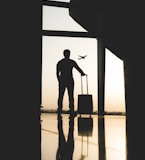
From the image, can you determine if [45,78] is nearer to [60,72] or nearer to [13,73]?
[60,72]

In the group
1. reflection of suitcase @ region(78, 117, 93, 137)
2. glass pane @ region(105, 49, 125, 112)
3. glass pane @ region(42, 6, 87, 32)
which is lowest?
reflection of suitcase @ region(78, 117, 93, 137)

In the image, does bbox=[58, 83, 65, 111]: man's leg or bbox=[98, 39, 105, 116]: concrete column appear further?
bbox=[98, 39, 105, 116]: concrete column

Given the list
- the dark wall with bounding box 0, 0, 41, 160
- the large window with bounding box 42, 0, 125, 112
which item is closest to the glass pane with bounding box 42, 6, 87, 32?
the large window with bounding box 42, 0, 125, 112

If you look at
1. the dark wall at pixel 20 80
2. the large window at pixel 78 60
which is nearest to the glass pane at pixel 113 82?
the large window at pixel 78 60

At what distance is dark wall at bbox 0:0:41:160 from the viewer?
133 centimetres

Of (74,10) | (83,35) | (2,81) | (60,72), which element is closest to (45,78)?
(60,72)

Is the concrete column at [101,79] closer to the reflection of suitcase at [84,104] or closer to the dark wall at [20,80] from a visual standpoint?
the reflection of suitcase at [84,104]

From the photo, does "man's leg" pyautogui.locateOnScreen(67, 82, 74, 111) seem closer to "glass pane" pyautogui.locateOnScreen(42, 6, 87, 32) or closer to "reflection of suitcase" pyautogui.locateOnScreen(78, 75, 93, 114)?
"reflection of suitcase" pyautogui.locateOnScreen(78, 75, 93, 114)

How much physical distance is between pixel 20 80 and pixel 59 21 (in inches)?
169

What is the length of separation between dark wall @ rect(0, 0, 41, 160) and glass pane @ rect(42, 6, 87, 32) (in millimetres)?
3948

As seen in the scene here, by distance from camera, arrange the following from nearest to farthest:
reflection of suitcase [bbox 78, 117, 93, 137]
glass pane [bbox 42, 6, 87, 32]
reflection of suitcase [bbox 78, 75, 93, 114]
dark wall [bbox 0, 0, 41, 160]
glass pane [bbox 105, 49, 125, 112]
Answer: dark wall [bbox 0, 0, 41, 160] → reflection of suitcase [bbox 78, 117, 93, 137] → reflection of suitcase [bbox 78, 75, 93, 114] → glass pane [bbox 42, 6, 87, 32] → glass pane [bbox 105, 49, 125, 112]

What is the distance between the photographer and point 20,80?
136cm

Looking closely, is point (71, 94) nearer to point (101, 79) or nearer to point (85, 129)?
point (101, 79)

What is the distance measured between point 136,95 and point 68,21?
4.00 meters
